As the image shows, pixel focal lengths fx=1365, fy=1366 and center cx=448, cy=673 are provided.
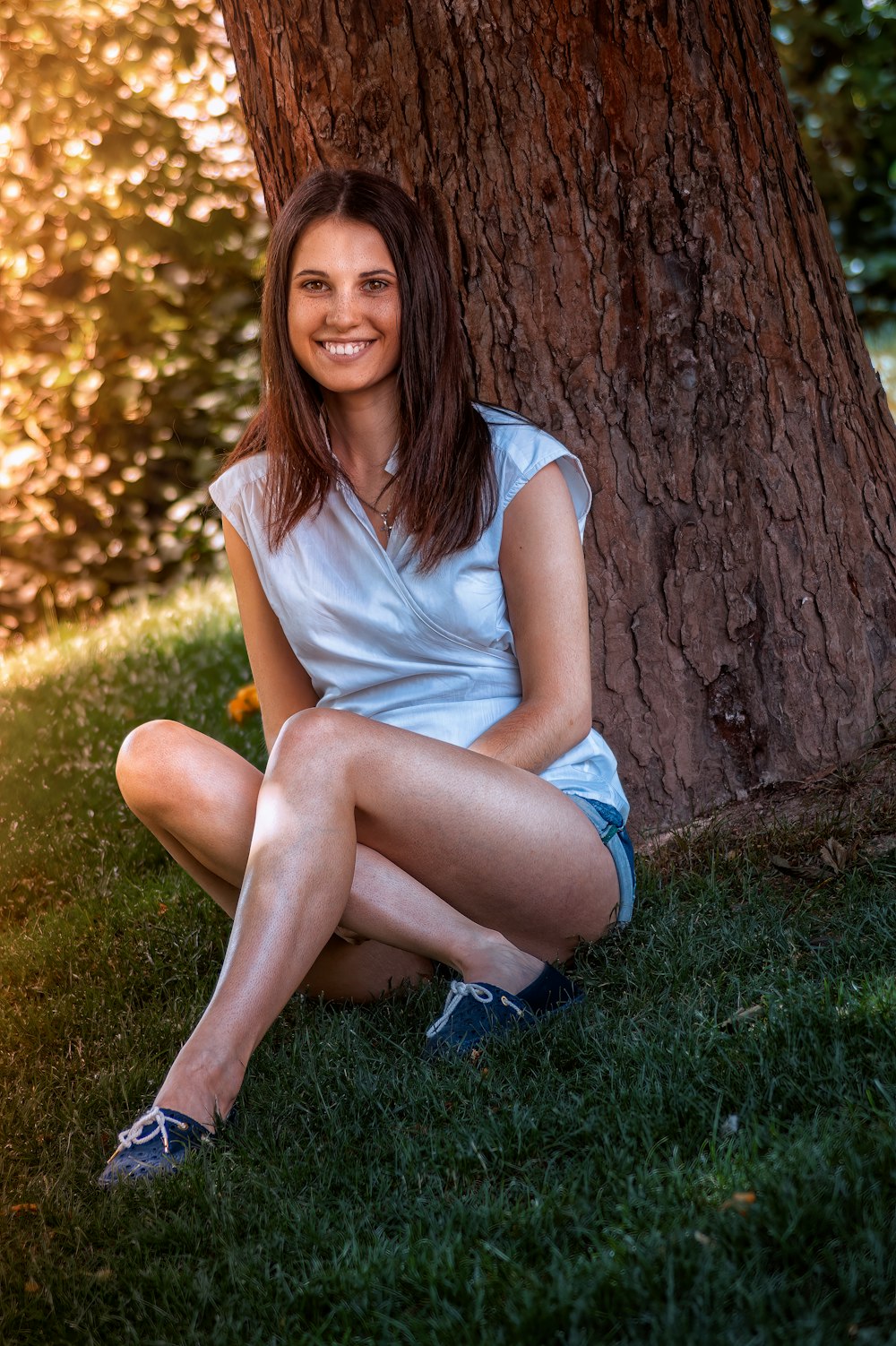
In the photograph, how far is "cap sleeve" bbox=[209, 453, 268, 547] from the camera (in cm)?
290

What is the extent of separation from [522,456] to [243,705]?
2.21 metres

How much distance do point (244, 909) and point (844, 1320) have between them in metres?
1.16

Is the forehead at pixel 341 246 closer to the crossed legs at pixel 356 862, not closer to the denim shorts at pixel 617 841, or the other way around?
the crossed legs at pixel 356 862

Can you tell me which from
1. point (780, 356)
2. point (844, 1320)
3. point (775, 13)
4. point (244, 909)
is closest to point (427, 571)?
point (244, 909)

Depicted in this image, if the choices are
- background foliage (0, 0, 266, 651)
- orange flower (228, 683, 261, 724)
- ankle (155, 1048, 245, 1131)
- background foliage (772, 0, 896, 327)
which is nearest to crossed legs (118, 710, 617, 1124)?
Result: ankle (155, 1048, 245, 1131)

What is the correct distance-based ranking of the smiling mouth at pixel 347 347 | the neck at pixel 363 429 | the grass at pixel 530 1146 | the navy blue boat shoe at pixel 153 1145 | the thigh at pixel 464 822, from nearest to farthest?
the grass at pixel 530 1146
the navy blue boat shoe at pixel 153 1145
the thigh at pixel 464 822
the smiling mouth at pixel 347 347
the neck at pixel 363 429

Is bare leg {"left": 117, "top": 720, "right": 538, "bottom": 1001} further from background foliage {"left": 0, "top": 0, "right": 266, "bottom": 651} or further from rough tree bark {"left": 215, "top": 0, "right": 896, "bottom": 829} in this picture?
background foliage {"left": 0, "top": 0, "right": 266, "bottom": 651}

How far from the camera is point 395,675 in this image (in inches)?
110

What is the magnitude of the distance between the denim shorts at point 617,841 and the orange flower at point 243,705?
2179 millimetres

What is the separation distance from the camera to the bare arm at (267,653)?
116 inches

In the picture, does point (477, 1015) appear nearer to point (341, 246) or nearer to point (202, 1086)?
point (202, 1086)

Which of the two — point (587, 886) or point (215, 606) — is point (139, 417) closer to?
point (215, 606)

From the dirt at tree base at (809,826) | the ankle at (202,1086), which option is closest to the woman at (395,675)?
the ankle at (202,1086)

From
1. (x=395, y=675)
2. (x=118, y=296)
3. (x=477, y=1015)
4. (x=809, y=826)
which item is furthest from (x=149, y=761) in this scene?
(x=118, y=296)
